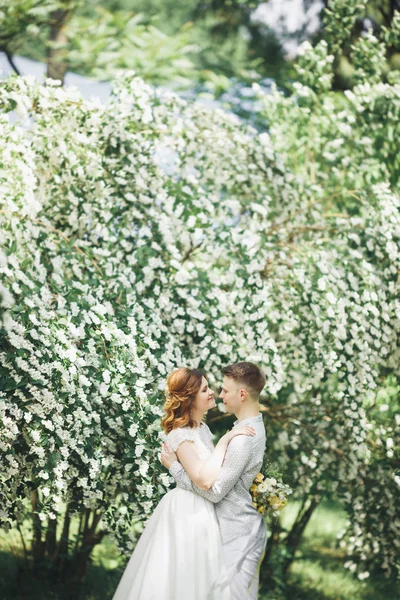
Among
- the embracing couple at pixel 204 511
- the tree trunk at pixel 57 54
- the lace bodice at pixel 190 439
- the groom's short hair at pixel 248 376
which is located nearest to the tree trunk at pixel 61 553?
the embracing couple at pixel 204 511

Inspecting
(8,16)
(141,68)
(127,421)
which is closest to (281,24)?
(141,68)

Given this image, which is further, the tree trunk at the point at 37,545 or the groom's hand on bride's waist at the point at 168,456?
the tree trunk at the point at 37,545

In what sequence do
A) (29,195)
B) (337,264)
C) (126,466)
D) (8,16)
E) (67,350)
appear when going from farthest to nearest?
(8,16), (337,264), (29,195), (126,466), (67,350)

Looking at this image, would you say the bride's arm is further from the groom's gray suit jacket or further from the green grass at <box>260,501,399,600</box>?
the green grass at <box>260,501,399,600</box>

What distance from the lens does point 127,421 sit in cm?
396

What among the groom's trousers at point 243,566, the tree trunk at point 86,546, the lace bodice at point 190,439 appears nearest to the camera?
the groom's trousers at point 243,566

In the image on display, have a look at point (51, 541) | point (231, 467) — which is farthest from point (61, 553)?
point (231, 467)

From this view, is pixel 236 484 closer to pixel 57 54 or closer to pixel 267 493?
pixel 267 493

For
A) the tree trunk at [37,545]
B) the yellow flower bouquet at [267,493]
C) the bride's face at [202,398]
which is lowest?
the tree trunk at [37,545]

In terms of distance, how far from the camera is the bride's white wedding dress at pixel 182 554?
320cm

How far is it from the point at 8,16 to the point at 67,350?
20.1 feet

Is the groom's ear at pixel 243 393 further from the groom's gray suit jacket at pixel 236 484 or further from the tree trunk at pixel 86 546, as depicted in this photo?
the tree trunk at pixel 86 546

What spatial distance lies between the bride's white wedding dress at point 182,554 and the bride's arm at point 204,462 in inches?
1.9

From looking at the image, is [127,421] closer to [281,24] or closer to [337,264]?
[337,264]
